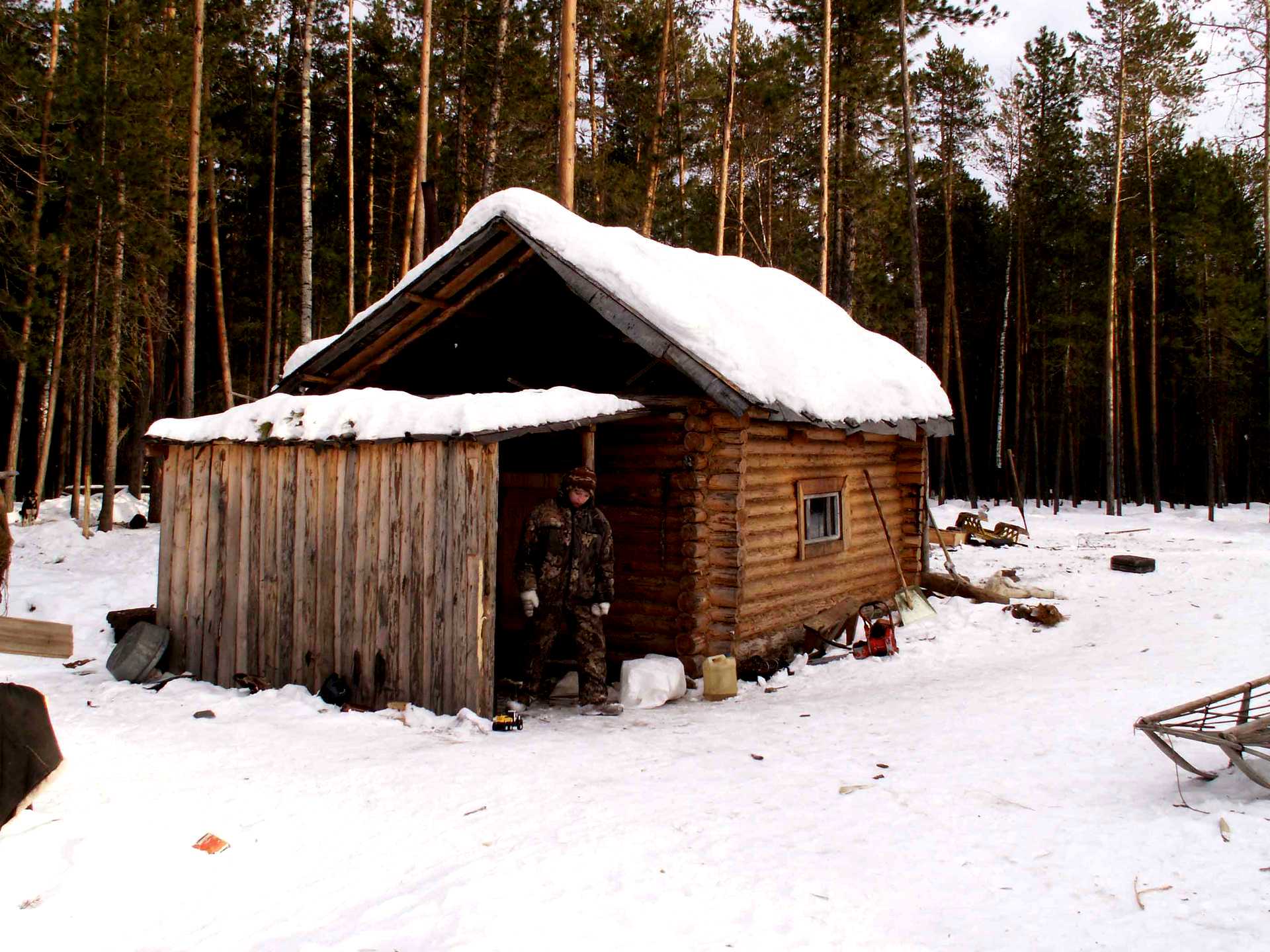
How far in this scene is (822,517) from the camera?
448 inches

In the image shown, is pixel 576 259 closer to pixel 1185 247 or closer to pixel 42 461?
pixel 42 461

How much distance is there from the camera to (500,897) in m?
3.80

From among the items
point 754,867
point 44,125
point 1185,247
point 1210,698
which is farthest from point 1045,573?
point 44,125

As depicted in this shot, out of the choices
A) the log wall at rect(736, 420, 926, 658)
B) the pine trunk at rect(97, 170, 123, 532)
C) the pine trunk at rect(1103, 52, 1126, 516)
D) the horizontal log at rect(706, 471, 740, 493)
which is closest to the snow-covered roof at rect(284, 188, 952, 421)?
the log wall at rect(736, 420, 926, 658)

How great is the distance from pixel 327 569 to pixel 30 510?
14355 mm

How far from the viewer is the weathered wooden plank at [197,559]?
799 centimetres

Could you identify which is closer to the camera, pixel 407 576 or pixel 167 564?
pixel 407 576

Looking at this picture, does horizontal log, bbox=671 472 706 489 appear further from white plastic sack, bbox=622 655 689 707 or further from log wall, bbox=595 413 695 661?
white plastic sack, bbox=622 655 689 707

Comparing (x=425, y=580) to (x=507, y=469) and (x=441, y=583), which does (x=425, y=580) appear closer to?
(x=441, y=583)

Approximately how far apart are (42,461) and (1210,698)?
21415mm

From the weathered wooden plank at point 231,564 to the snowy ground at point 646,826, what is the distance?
0.49 meters

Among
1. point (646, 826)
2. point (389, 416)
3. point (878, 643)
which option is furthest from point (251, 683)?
point (878, 643)

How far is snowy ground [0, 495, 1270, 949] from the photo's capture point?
357 cm

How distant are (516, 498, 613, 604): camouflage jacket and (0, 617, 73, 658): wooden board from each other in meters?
4.15
